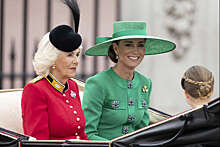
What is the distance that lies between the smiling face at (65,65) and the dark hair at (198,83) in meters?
0.52

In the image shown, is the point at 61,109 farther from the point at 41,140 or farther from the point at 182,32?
the point at 182,32

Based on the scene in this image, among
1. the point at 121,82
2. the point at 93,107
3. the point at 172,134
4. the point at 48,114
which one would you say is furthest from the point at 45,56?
the point at 172,134

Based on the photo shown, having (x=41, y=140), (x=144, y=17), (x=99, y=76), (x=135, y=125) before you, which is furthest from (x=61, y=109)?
(x=144, y=17)

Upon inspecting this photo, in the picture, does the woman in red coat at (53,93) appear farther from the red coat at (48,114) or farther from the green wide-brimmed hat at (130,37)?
the green wide-brimmed hat at (130,37)

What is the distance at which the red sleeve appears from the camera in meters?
1.81

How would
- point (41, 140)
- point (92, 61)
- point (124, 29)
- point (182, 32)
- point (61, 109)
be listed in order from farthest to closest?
point (92, 61), point (182, 32), point (124, 29), point (61, 109), point (41, 140)

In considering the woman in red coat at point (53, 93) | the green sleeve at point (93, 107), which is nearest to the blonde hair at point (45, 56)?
the woman in red coat at point (53, 93)

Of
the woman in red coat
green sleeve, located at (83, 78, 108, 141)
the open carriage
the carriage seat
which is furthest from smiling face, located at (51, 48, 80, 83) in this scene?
the carriage seat

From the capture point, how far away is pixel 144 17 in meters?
4.68

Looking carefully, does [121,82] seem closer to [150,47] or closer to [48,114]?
[150,47]

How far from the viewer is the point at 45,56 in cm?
189

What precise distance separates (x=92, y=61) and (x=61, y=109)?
3.07 m

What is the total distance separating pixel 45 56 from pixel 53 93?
6.8 inches

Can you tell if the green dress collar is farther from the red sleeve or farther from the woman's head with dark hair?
the red sleeve
